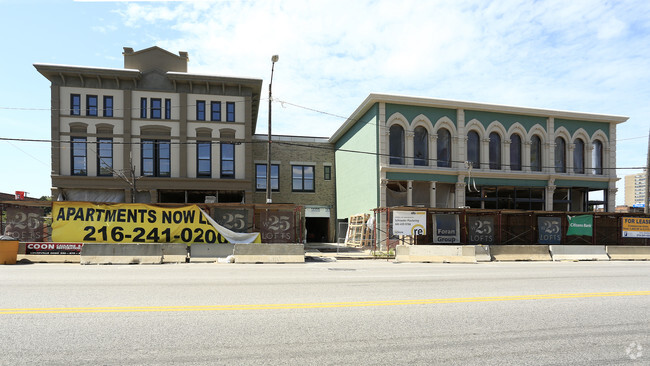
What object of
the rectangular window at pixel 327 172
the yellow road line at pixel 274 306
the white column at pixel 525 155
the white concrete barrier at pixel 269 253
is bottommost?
the white concrete barrier at pixel 269 253

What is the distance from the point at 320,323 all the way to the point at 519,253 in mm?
16507

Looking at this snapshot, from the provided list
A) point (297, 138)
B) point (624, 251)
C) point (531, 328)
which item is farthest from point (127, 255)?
point (624, 251)

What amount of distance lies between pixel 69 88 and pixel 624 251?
34936 mm

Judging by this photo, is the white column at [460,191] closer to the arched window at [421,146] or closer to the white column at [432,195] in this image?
the white column at [432,195]

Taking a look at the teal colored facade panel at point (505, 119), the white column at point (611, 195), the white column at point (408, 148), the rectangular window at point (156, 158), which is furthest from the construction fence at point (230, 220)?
the white column at point (611, 195)

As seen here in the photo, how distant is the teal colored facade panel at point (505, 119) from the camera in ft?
88.3

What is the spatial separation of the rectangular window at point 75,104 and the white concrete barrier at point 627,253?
33.2 metres

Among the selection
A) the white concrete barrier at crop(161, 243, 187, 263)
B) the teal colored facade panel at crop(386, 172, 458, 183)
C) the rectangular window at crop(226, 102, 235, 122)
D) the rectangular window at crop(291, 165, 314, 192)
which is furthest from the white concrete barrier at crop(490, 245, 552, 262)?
the rectangular window at crop(226, 102, 235, 122)

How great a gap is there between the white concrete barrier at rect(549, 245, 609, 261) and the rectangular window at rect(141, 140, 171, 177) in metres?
24.4

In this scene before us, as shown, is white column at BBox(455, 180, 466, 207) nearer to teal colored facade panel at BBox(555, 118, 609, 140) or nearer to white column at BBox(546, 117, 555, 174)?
white column at BBox(546, 117, 555, 174)

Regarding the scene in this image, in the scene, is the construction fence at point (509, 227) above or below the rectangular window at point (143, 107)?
below

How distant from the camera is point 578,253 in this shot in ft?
65.2

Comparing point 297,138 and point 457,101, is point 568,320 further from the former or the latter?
point 297,138

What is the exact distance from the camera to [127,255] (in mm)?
15719
